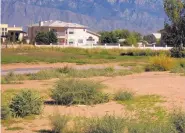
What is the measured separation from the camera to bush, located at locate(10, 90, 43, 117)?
17.2 m

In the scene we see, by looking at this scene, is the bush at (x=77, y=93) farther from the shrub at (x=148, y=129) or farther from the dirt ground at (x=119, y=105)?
the shrub at (x=148, y=129)

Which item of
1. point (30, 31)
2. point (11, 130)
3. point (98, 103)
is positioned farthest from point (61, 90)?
point (30, 31)

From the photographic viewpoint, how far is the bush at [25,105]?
17172mm

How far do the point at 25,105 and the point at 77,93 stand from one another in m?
3.15

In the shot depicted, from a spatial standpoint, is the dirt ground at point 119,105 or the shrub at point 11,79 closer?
the dirt ground at point 119,105

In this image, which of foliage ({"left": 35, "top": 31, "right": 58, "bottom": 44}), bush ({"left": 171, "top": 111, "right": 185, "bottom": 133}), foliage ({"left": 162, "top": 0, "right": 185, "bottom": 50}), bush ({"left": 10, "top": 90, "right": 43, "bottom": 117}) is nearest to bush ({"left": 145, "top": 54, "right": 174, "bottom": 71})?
bush ({"left": 10, "top": 90, "right": 43, "bottom": 117})

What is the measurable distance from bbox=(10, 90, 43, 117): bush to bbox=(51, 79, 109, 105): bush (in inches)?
95.1

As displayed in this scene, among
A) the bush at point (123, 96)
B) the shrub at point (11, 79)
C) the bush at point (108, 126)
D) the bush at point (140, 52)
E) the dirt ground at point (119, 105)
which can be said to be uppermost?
the bush at point (108, 126)

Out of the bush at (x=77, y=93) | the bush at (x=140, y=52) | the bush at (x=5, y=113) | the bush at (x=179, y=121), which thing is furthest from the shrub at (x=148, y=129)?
the bush at (x=140, y=52)

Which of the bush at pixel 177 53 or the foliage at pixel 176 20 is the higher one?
the foliage at pixel 176 20

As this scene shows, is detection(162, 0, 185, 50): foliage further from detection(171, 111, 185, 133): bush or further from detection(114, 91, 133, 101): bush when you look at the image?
detection(171, 111, 185, 133): bush

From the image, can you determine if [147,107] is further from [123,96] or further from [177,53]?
[177,53]

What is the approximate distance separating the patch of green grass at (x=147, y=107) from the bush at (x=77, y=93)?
3.48 ft

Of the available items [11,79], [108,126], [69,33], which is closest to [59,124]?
[108,126]
